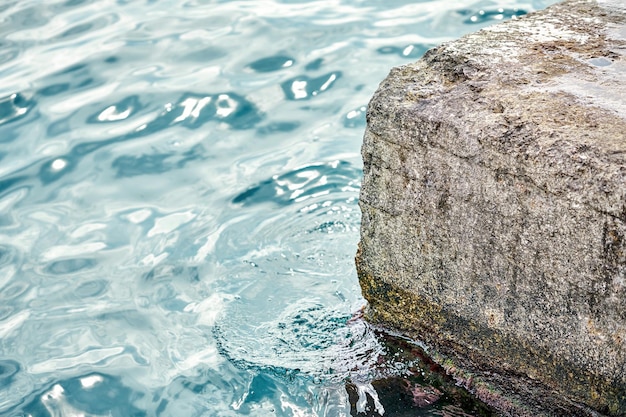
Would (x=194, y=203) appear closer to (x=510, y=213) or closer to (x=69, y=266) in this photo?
(x=69, y=266)

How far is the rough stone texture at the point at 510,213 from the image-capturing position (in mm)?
2529

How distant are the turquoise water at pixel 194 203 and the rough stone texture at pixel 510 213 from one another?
11.4 inches

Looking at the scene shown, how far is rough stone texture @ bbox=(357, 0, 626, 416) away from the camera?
2.53 meters

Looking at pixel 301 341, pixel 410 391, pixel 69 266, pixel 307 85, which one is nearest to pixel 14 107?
pixel 69 266

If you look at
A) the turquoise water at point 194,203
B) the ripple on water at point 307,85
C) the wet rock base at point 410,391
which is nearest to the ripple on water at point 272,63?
the turquoise water at point 194,203

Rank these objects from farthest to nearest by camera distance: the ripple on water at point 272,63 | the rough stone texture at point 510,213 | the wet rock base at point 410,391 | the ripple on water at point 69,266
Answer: the ripple on water at point 272,63
the ripple on water at point 69,266
the wet rock base at point 410,391
the rough stone texture at point 510,213

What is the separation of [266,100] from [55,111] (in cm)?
159

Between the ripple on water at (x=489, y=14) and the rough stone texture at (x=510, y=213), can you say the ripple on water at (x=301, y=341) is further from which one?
the ripple on water at (x=489, y=14)

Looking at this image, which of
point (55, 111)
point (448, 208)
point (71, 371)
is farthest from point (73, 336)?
point (55, 111)

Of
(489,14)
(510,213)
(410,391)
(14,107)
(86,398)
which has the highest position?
(510,213)

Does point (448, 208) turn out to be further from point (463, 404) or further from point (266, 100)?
point (266, 100)

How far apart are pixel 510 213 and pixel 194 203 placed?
111 inches

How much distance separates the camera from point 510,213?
2.70 meters

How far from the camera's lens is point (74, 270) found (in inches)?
181
